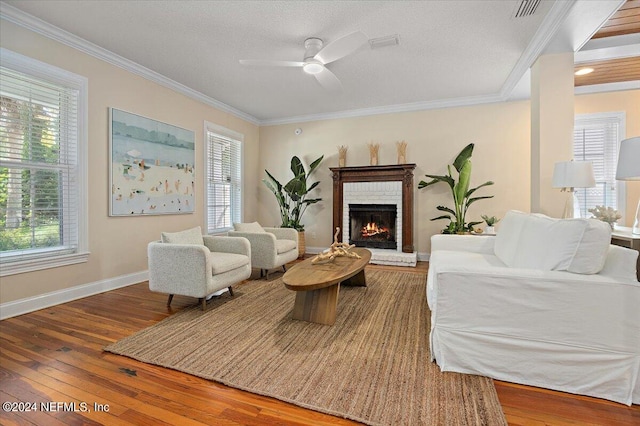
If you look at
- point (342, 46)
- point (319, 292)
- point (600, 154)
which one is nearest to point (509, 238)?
point (319, 292)

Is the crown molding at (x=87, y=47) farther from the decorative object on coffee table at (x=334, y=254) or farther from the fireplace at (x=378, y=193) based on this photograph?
the decorative object on coffee table at (x=334, y=254)

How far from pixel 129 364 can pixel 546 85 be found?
14.5 ft

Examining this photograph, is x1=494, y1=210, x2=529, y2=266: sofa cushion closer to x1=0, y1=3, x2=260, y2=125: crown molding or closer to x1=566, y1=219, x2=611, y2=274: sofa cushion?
x1=566, y1=219, x2=611, y2=274: sofa cushion

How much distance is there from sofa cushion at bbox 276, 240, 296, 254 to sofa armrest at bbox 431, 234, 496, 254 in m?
1.94

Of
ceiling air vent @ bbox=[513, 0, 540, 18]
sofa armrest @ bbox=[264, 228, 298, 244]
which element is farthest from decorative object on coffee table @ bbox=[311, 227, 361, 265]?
ceiling air vent @ bbox=[513, 0, 540, 18]

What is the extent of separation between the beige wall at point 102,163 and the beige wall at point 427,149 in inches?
88.6

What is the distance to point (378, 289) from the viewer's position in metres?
3.47

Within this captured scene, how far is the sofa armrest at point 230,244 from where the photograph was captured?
131 inches

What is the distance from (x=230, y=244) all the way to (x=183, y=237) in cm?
51

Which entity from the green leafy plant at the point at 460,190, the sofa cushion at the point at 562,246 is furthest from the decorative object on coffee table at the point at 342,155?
the sofa cushion at the point at 562,246

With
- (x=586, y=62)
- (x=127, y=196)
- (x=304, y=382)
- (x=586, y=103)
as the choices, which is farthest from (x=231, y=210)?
(x=586, y=103)

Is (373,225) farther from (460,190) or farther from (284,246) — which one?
(284,246)

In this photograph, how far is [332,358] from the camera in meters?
1.94

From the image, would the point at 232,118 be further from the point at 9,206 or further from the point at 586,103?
the point at 586,103
